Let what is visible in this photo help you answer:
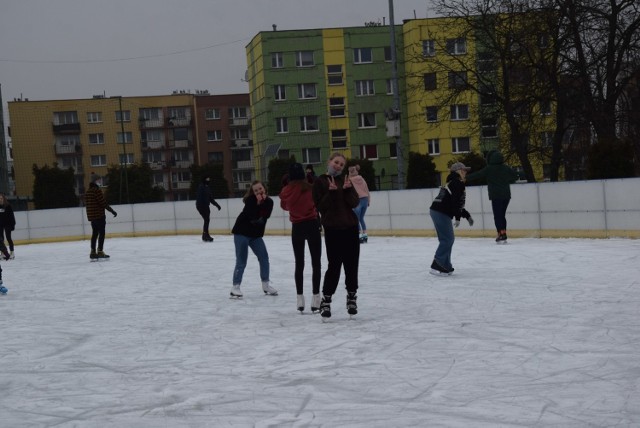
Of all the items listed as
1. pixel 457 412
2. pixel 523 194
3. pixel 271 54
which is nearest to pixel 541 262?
pixel 523 194

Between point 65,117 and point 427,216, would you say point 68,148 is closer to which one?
point 65,117

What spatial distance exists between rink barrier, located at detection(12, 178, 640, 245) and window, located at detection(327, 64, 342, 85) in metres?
33.6

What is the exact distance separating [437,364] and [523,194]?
12.2m

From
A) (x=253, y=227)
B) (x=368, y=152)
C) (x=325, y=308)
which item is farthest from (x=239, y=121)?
(x=325, y=308)

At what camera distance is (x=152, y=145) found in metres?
79.8

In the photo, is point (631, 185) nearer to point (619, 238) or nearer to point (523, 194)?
point (619, 238)

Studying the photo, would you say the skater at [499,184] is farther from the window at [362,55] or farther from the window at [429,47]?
the window at [362,55]

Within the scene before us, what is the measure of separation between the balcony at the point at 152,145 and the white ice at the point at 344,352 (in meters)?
67.6

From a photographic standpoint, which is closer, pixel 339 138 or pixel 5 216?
pixel 5 216

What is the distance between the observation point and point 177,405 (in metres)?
5.39

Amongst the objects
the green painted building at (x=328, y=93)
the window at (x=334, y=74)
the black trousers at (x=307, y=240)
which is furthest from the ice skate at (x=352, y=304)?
the window at (x=334, y=74)

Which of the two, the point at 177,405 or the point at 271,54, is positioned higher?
the point at 271,54

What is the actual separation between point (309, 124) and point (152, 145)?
2359 cm

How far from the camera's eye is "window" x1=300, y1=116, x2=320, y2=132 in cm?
6072
